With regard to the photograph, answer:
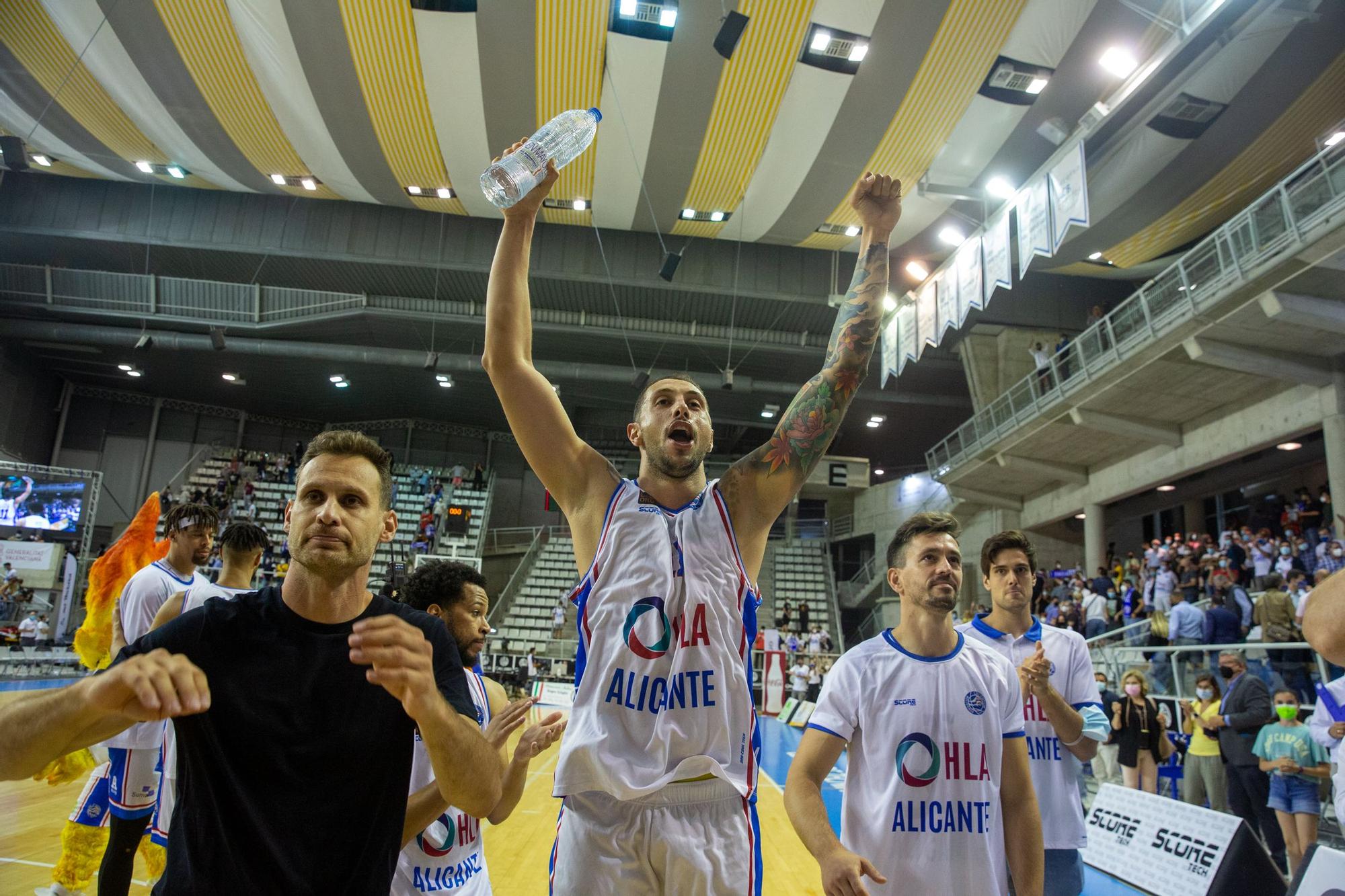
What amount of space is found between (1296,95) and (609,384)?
15.6 metres

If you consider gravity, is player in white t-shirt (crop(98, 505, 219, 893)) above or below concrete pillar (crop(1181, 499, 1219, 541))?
below

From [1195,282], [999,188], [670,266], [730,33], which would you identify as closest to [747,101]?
[730,33]

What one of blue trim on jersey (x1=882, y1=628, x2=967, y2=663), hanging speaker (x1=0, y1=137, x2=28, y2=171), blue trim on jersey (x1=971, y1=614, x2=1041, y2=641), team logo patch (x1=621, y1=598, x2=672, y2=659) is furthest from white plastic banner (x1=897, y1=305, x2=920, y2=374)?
hanging speaker (x1=0, y1=137, x2=28, y2=171)

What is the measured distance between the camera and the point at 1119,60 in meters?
9.84

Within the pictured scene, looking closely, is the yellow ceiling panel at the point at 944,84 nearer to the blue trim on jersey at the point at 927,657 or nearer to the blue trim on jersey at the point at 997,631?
the blue trim on jersey at the point at 997,631

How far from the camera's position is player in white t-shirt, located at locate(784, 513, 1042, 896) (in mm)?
2602

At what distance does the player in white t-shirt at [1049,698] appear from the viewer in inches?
135

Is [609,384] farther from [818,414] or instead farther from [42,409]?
[818,414]

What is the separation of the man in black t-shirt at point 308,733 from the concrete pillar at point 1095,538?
19.4m

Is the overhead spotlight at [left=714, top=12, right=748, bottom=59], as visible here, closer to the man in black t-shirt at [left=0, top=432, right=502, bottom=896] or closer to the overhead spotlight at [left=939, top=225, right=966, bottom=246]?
the overhead spotlight at [left=939, top=225, right=966, bottom=246]

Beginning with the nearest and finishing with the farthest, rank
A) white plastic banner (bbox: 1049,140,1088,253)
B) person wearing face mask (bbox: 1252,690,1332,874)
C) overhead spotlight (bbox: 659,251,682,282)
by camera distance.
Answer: person wearing face mask (bbox: 1252,690,1332,874)
white plastic banner (bbox: 1049,140,1088,253)
overhead spotlight (bbox: 659,251,682,282)

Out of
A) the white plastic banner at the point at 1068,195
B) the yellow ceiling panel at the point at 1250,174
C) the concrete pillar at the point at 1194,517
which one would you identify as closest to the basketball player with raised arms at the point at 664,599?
the white plastic banner at the point at 1068,195

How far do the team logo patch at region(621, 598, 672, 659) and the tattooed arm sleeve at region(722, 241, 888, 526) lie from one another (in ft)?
1.36

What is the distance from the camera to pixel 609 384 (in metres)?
22.8
